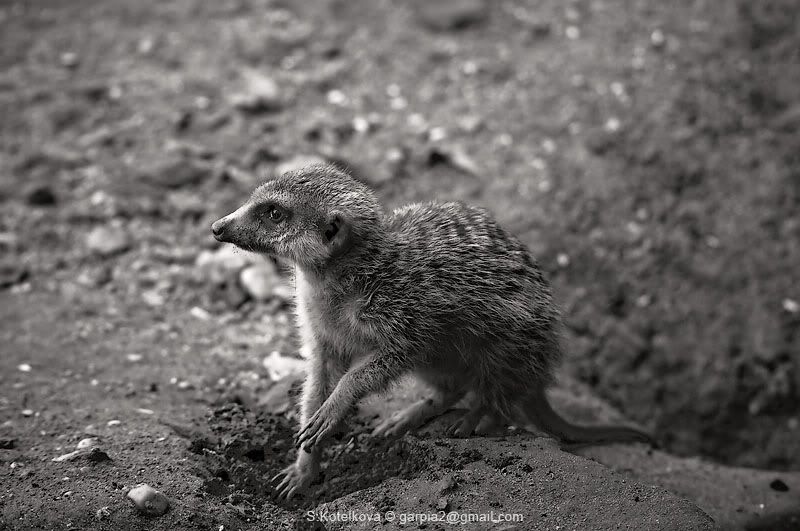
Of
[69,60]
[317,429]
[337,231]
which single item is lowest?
[69,60]

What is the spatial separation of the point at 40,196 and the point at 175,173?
1.11 m

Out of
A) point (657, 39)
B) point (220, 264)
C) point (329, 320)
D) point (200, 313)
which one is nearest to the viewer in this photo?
point (329, 320)

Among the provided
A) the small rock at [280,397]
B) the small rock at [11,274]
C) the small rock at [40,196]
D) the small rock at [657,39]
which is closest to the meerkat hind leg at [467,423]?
the small rock at [280,397]

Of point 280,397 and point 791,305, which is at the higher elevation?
point 280,397

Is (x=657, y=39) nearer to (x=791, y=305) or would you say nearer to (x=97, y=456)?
(x=791, y=305)

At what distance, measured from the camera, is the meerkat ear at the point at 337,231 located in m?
4.26

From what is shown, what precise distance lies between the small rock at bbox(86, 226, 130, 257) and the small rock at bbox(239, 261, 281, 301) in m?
1.11

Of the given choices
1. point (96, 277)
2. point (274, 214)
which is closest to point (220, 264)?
point (96, 277)

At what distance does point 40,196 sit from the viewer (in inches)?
280

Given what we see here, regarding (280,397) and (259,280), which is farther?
(259,280)

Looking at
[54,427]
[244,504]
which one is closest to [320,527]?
[244,504]

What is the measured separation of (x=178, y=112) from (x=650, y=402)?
16.3 ft

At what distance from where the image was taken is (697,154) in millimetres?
7344

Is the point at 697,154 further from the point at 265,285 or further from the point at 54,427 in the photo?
the point at 54,427
